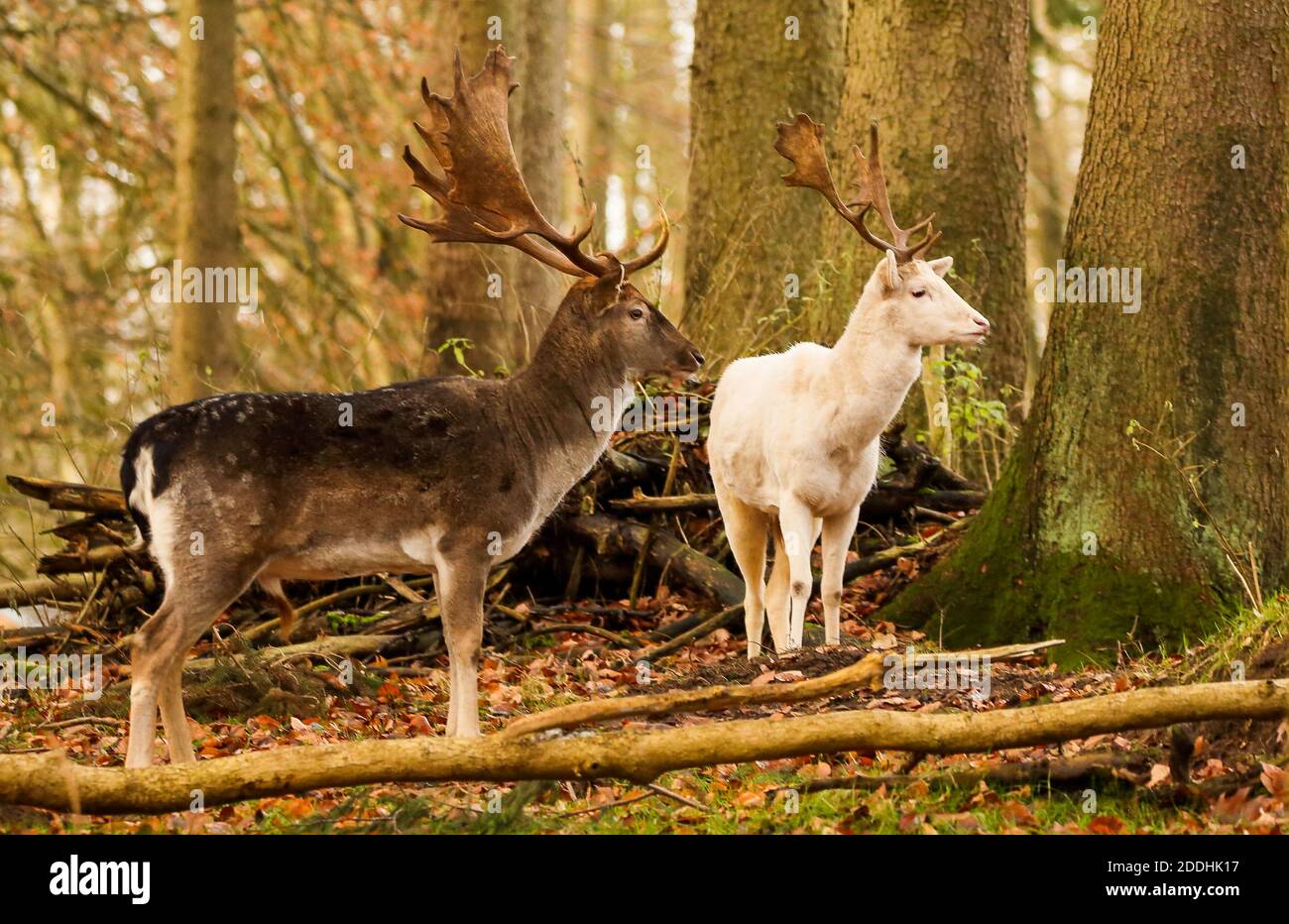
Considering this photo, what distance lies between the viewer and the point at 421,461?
7695 mm

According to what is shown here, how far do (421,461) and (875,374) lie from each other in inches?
98.5

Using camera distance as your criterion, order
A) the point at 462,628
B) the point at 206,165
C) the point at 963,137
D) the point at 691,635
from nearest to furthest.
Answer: the point at 462,628 < the point at 691,635 < the point at 963,137 < the point at 206,165

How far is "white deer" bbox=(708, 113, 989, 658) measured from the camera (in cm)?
855

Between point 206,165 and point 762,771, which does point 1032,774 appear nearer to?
point 762,771

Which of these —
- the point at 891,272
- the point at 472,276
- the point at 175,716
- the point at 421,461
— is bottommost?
Answer: the point at 175,716

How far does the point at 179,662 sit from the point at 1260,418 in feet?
18.7

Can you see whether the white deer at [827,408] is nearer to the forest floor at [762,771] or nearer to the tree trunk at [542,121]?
the forest floor at [762,771]

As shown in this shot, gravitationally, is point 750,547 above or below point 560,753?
above

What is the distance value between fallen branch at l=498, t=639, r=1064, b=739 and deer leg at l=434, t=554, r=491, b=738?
2.09 meters

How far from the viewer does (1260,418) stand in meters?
8.61

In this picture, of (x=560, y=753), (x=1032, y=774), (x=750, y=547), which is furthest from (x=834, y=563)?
(x=560, y=753)

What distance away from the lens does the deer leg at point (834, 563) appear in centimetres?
893
